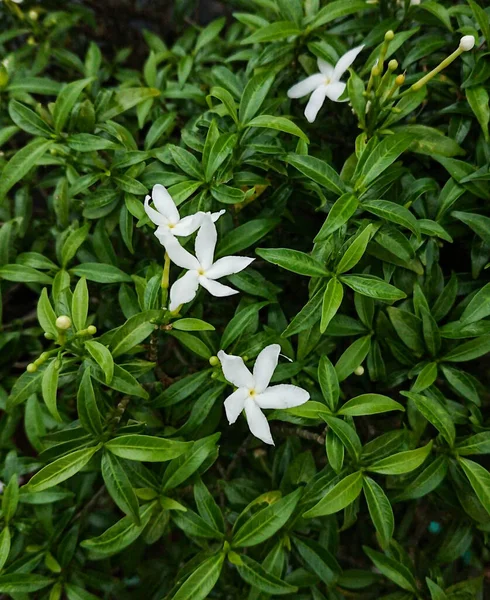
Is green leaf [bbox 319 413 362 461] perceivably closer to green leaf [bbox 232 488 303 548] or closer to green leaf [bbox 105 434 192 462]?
green leaf [bbox 232 488 303 548]

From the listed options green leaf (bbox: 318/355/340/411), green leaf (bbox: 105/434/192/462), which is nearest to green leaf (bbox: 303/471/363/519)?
green leaf (bbox: 318/355/340/411)

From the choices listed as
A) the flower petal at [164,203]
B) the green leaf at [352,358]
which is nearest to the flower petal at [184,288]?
the flower petal at [164,203]

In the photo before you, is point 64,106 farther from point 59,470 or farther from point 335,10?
point 59,470

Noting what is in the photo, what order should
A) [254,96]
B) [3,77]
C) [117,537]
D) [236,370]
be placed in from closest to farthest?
[236,370], [117,537], [254,96], [3,77]

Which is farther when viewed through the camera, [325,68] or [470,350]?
[325,68]

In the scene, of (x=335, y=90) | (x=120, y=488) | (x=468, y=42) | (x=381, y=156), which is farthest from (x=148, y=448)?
(x=468, y=42)

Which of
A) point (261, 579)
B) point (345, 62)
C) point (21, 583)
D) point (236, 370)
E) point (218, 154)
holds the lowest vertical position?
point (21, 583)

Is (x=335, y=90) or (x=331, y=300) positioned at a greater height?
(x=335, y=90)
